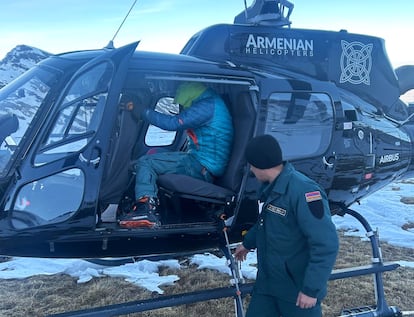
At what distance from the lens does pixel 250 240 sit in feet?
10.00

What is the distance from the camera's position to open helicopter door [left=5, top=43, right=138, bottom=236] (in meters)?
2.94

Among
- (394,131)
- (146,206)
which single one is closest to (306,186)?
(146,206)

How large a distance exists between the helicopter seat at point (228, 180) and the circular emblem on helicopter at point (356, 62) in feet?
4.78

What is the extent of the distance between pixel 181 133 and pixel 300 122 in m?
1.78

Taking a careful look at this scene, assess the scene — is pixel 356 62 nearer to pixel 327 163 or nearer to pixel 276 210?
pixel 327 163

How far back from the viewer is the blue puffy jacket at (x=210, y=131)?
358cm

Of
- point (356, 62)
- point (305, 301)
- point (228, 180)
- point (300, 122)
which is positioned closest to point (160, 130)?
point (228, 180)

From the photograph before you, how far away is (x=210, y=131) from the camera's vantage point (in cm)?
370

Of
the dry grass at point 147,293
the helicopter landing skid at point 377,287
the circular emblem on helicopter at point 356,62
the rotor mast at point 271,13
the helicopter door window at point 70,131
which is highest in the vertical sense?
the rotor mast at point 271,13

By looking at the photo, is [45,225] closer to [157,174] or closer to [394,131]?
[157,174]

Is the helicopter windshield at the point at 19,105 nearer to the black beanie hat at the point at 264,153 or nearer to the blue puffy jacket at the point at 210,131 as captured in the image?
the blue puffy jacket at the point at 210,131

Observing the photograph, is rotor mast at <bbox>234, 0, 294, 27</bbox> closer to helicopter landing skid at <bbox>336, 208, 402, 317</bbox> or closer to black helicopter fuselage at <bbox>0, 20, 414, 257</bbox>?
black helicopter fuselage at <bbox>0, 20, 414, 257</bbox>

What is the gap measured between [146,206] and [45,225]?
0.72 metres

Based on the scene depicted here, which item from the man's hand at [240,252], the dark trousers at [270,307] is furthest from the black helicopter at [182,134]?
the dark trousers at [270,307]
